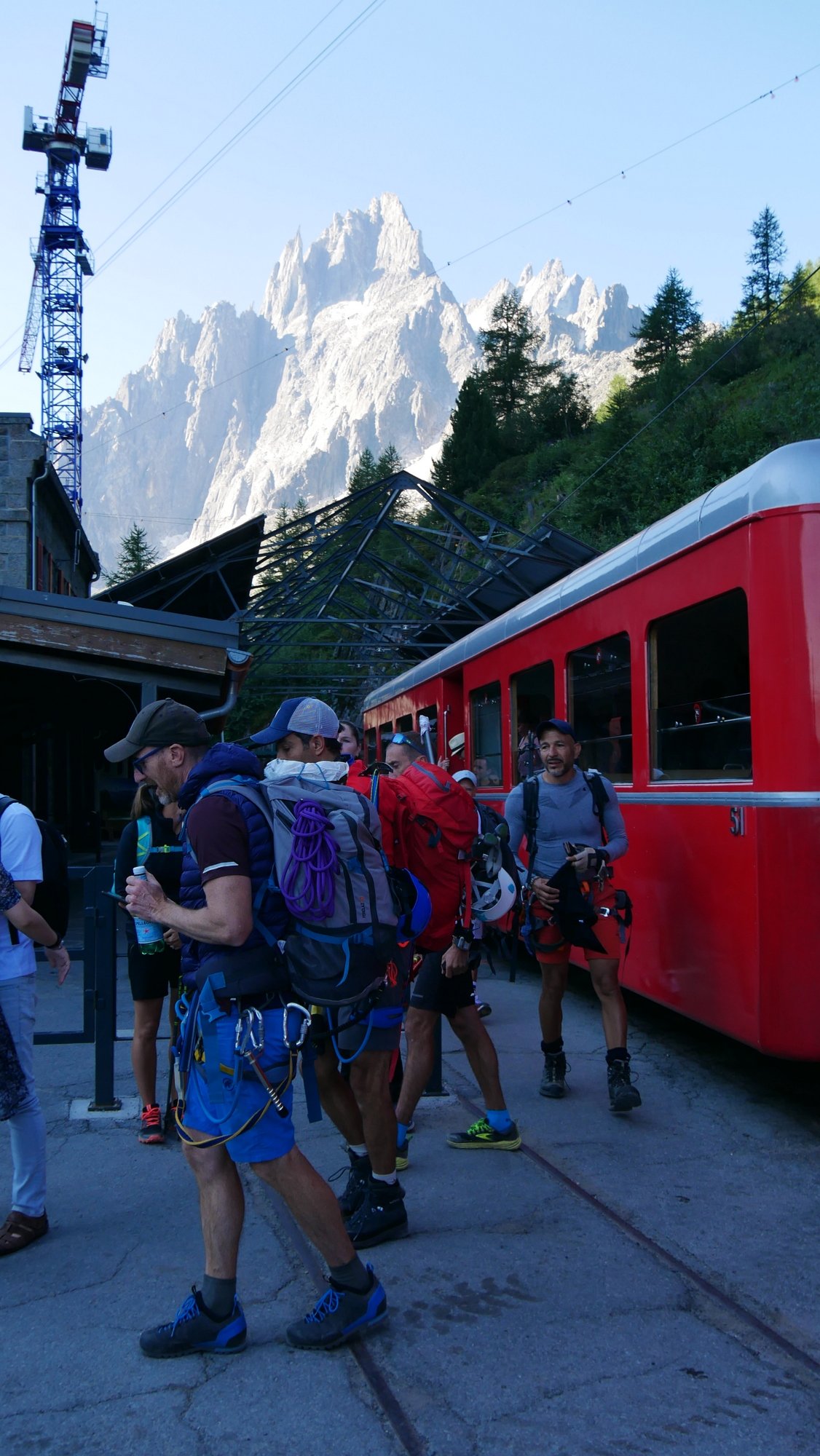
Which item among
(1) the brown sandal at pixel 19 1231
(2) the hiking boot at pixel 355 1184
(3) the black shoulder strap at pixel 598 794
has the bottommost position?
(1) the brown sandal at pixel 19 1231

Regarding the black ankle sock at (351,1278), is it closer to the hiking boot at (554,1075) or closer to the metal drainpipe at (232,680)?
the hiking boot at (554,1075)

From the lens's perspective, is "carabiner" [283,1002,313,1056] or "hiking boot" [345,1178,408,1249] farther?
"hiking boot" [345,1178,408,1249]

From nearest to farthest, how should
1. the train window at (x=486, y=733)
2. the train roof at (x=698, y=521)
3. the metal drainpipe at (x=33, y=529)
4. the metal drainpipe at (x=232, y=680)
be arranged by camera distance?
1. the train roof at (x=698, y=521)
2. the train window at (x=486, y=733)
3. the metal drainpipe at (x=232, y=680)
4. the metal drainpipe at (x=33, y=529)

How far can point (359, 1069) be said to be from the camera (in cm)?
393

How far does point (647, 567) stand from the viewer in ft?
21.3

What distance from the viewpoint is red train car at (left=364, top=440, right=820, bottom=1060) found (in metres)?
4.91

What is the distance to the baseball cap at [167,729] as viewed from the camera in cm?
371

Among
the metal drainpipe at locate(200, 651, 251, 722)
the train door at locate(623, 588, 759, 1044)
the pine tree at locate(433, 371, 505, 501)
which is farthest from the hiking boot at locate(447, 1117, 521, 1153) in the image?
the pine tree at locate(433, 371, 505, 501)

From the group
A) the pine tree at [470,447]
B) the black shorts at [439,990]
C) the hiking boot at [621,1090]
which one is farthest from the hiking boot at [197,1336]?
the pine tree at [470,447]

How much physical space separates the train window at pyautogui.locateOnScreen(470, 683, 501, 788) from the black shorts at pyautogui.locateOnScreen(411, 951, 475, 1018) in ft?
17.8

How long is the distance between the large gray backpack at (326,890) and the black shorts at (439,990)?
149 cm

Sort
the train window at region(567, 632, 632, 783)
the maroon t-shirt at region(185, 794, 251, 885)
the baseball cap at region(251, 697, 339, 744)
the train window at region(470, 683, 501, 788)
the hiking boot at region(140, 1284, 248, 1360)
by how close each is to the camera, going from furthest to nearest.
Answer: the train window at region(470, 683, 501, 788), the train window at region(567, 632, 632, 783), the baseball cap at region(251, 697, 339, 744), the hiking boot at region(140, 1284, 248, 1360), the maroon t-shirt at region(185, 794, 251, 885)

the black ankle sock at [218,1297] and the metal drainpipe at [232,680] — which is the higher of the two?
the metal drainpipe at [232,680]

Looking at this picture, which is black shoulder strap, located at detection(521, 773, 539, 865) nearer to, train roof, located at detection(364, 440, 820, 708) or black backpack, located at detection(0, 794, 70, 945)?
train roof, located at detection(364, 440, 820, 708)
